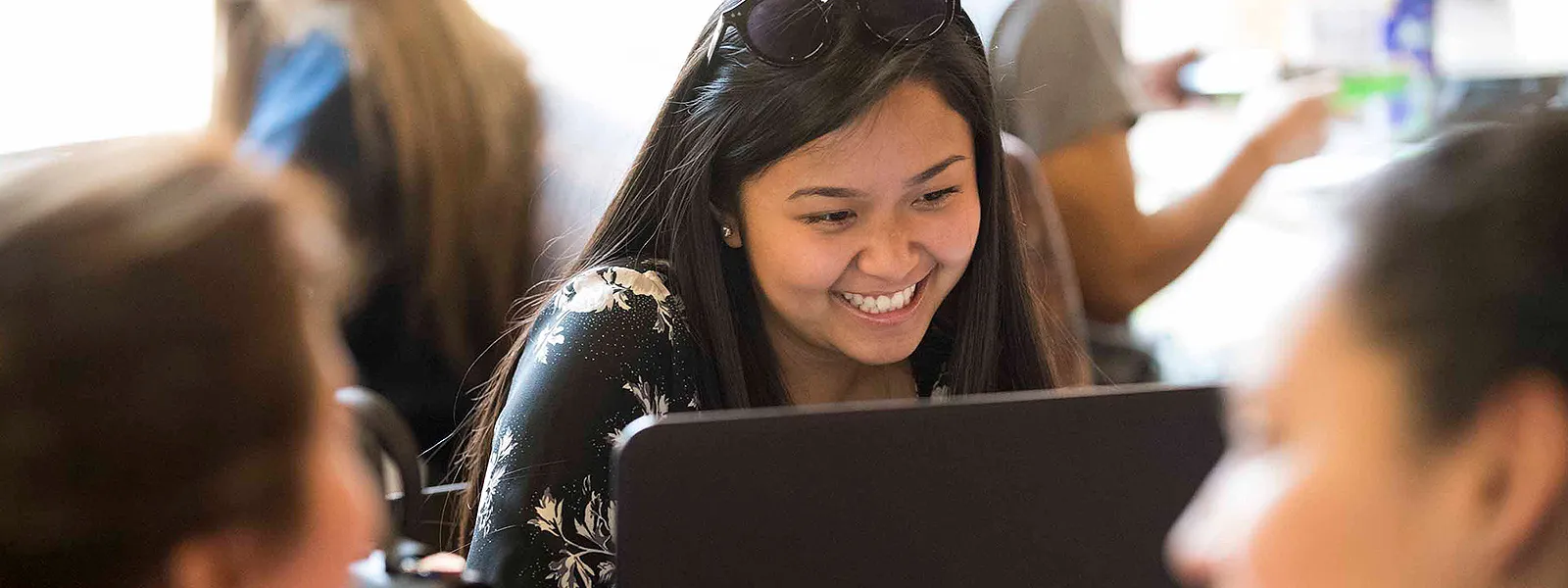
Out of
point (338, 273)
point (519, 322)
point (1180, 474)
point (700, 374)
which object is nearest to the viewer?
point (338, 273)

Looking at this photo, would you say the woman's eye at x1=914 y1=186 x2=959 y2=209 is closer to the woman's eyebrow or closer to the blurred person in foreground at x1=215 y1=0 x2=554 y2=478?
the woman's eyebrow

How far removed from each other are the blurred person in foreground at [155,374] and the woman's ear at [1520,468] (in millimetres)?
444

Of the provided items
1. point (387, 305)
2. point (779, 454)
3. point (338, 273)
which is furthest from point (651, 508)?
point (387, 305)

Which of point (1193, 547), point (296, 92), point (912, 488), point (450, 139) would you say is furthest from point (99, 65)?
point (1193, 547)

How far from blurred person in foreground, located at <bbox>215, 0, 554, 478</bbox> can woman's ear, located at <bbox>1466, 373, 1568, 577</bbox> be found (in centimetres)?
127

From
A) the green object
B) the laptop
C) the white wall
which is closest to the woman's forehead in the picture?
the laptop

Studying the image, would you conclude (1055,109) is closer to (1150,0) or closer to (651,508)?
(651,508)

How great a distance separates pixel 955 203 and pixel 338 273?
29.2 inches

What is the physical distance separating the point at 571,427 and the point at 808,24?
1.31ft

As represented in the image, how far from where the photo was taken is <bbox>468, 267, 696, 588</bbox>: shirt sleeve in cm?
109

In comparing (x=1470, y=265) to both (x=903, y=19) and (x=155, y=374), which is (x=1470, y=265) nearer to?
(x=155, y=374)

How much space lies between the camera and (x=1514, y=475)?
521mm

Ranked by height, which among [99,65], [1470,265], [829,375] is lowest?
[829,375]

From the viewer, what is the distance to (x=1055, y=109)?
5.72ft
